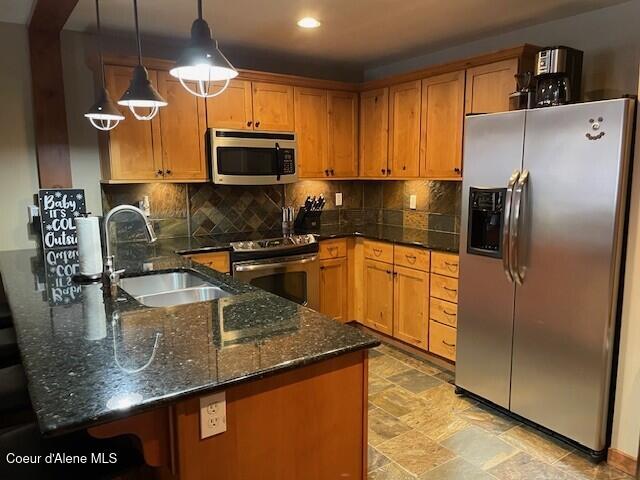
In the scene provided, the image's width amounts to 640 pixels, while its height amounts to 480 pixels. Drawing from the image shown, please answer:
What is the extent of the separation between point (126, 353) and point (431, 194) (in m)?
3.26

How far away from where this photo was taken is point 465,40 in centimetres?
368

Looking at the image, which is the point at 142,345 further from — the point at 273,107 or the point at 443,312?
the point at 273,107

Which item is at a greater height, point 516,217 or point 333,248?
point 516,217

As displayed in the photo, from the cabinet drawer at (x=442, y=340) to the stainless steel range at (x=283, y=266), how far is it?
998 mm

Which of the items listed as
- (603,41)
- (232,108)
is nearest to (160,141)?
(232,108)

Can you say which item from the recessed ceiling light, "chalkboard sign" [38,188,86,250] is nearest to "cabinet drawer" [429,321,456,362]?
the recessed ceiling light

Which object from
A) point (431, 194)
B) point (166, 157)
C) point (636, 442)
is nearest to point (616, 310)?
point (636, 442)

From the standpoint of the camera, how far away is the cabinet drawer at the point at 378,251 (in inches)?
152

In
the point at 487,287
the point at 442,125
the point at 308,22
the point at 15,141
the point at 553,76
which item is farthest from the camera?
the point at 442,125

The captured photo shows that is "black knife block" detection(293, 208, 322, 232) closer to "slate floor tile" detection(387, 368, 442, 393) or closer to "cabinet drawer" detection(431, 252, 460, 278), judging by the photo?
"cabinet drawer" detection(431, 252, 460, 278)

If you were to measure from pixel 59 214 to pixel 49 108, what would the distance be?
2.51 feet

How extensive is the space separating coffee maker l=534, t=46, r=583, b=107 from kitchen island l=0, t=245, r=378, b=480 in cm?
193

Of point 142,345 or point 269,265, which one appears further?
point 269,265

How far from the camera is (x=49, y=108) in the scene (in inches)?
131
